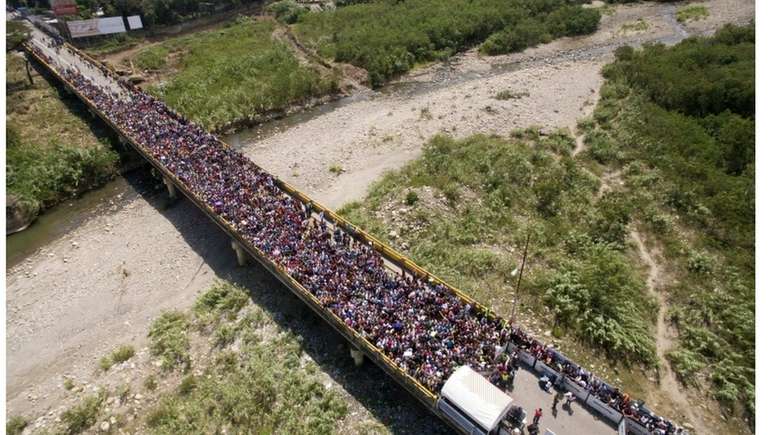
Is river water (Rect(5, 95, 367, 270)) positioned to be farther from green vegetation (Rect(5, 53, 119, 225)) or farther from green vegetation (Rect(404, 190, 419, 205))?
green vegetation (Rect(404, 190, 419, 205))

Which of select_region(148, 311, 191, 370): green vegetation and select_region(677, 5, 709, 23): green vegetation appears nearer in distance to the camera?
select_region(148, 311, 191, 370): green vegetation

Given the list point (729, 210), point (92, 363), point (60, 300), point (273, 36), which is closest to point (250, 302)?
point (92, 363)

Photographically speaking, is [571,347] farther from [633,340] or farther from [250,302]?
[250,302]

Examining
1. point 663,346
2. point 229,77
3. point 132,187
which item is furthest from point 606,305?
point 229,77

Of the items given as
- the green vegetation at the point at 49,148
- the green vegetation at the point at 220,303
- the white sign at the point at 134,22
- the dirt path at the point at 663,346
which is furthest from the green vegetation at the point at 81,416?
the white sign at the point at 134,22

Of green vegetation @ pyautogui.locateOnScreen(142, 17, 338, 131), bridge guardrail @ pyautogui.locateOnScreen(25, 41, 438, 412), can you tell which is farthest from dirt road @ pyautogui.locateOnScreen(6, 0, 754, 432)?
green vegetation @ pyautogui.locateOnScreen(142, 17, 338, 131)
